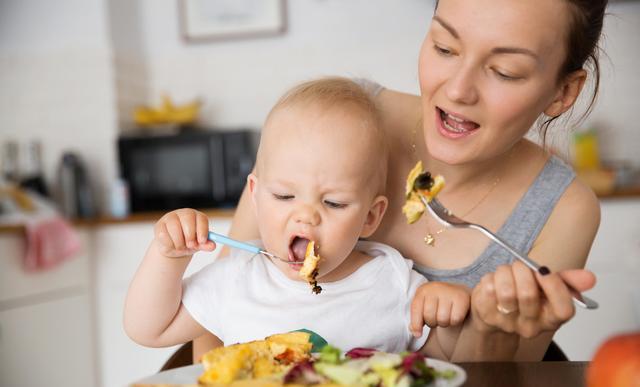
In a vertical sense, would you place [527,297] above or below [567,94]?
below

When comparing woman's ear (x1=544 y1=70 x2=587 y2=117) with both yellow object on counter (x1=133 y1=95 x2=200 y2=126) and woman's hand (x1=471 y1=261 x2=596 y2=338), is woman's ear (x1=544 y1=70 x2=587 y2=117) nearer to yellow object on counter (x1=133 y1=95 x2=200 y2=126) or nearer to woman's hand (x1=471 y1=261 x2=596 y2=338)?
woman's hand (x1=471 y1=261 x2=596 y2=338)

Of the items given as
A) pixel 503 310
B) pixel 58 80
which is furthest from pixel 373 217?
pixel 58 80

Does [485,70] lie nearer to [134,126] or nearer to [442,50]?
[442,50]

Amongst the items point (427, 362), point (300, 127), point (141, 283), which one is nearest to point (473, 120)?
point (300, 127)

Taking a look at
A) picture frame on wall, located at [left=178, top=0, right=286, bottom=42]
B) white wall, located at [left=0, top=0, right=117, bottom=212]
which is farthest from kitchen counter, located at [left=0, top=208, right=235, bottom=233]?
picture frame on wall, located at [left=178, top=0, right=286, bottom=42]

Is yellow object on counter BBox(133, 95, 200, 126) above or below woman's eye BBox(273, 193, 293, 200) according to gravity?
below

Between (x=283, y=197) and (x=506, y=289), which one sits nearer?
(x=506, y=289)

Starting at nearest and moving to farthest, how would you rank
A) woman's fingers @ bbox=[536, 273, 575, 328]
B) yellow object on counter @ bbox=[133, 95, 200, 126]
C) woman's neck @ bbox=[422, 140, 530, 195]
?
woman's fingers @ bbox=[536, 273, 575, 328] < woman's neck @ bbox=[422, 140, 530, 195] < yellow object on counter @ bbox=[133, 95, 200, 126]

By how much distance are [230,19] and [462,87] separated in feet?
9.67

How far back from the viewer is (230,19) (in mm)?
3830

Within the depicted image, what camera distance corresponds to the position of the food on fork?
2.31 ft

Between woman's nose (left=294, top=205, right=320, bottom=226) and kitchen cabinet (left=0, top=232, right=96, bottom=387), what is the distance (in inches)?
84.5

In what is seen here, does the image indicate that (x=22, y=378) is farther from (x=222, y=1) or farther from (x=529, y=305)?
(x=529, y=305)

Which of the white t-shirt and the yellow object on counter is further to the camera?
the yellow object on counter
